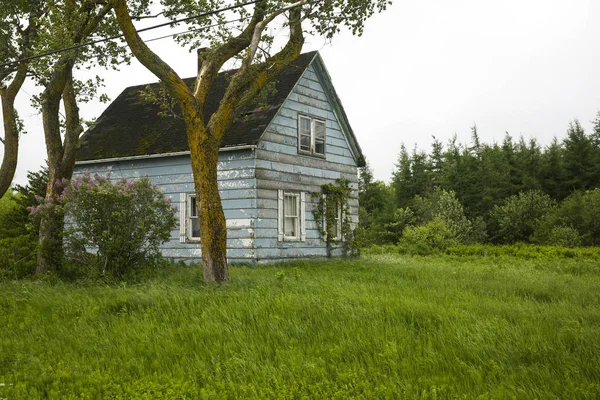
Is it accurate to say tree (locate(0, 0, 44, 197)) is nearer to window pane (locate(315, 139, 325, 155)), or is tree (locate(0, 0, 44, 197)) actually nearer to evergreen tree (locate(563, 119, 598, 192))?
window pane (locate(315, 139, 325, 155))

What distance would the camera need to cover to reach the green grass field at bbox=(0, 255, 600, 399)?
5766 millimetres

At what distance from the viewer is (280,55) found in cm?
1316

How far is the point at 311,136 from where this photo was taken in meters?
19.5

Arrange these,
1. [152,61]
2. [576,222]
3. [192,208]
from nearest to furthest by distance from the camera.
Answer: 1. [152,61]
2. [192,208]
3. [576,222]

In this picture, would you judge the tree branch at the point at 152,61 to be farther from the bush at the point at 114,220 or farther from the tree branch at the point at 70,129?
the tree branch at the point at 70,129

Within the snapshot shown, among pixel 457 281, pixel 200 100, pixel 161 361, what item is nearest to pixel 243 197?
pixel 200 100

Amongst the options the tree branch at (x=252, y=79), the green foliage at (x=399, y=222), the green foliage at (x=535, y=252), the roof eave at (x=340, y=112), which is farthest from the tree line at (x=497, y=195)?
the tree branch at (x=252, y=79)

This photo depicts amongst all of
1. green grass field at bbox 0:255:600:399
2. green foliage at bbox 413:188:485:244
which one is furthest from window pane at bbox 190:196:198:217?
green foliage at bbox 413:188:485:244

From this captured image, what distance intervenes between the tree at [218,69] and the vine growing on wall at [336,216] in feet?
23.2

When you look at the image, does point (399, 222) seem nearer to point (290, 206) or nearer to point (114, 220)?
point (290, 206)

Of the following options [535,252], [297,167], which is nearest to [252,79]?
[297,167]

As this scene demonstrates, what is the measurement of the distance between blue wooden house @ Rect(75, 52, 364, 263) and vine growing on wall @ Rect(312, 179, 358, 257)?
0.90ft

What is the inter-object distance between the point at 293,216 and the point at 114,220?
6942mm

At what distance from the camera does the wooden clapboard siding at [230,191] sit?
16.7 m
